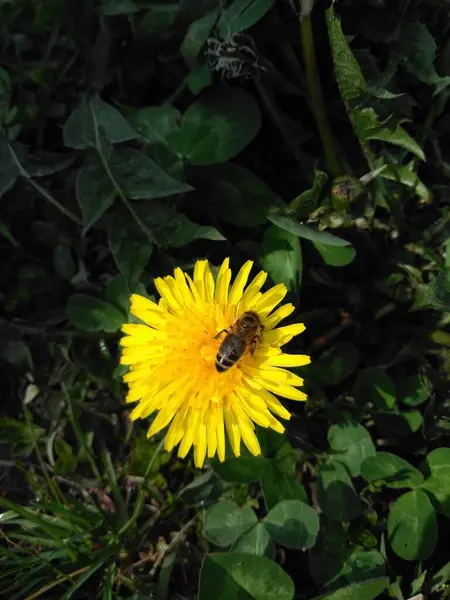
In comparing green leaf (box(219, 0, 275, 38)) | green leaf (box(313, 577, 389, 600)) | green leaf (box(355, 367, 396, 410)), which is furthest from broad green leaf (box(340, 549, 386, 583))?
green leaf (box(219, 0, 275, 38))

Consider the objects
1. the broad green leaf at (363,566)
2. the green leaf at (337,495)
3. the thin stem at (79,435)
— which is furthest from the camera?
the thin stem at (79,435)

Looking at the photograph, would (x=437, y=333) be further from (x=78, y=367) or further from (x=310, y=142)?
(x=78, y=367)

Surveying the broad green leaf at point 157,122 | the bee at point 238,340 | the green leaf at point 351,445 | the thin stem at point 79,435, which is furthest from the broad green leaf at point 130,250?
the green leaf at point 351,445

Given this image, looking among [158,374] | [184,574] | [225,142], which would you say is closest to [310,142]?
[225,142]

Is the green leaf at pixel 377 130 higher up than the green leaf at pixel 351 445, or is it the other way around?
the green leaf at pixel 377 130

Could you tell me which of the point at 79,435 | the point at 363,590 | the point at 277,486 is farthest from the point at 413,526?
the point at 79,435

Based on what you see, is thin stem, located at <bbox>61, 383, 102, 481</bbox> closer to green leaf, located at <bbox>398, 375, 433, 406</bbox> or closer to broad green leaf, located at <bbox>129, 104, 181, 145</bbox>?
broad green leaf, located at <bbox>129, 104, 181, 145</bbox>

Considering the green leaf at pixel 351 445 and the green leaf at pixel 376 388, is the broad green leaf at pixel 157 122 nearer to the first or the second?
the green leaf at pixel 376 388

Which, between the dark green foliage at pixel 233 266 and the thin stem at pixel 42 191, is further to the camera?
the thin stem at pixel 42 191

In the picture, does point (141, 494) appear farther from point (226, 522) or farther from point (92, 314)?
point (92, 314)
